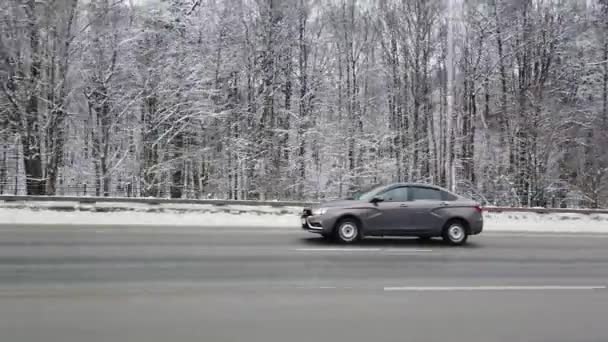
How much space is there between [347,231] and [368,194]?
3.90 feet

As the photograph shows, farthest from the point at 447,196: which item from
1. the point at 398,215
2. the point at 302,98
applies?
the point at 302,98

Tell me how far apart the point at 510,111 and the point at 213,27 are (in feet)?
59.9

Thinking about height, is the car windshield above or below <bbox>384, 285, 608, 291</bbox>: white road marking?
above

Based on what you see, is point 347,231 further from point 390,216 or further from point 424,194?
point 424,194

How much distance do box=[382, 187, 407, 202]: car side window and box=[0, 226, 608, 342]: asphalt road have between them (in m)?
1.13

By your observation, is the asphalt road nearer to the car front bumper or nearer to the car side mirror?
the car front bumper

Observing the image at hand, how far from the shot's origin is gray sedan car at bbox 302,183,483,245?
12.6m

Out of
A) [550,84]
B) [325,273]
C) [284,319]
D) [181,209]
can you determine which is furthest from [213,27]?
[284,319]

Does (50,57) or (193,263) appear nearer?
(193,263)

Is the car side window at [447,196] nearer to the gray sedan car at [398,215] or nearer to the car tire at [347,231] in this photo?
the gray sedan car at [398,215]

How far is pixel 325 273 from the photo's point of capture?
9039mm

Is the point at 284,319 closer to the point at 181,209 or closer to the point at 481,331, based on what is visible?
the point at 481,331

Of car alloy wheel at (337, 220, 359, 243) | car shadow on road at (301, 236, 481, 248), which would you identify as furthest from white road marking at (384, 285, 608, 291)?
car alloy wheel at (337, 220, 359, 243)

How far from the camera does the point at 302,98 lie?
3114 centimetres
